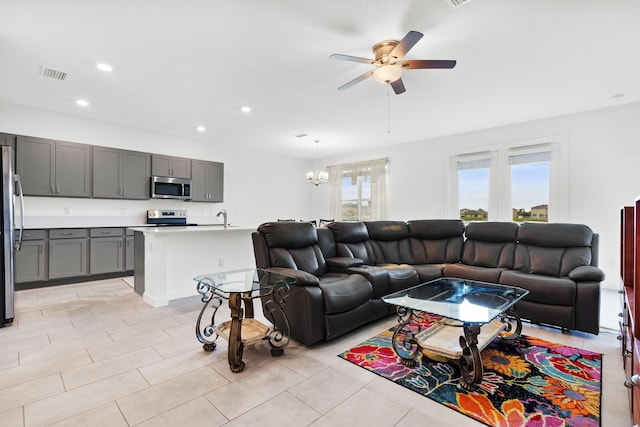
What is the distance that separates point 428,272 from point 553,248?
1.38 m

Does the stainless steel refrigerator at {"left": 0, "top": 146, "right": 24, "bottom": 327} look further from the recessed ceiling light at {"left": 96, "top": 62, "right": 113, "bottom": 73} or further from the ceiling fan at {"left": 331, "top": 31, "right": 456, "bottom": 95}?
the ceiling fan at {"left": 331, "top": 31, "right": 456, "bottom": 95}

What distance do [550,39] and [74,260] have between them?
651cm

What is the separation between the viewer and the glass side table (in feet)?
7.26

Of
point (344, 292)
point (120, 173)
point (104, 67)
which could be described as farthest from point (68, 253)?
point (344, 292)

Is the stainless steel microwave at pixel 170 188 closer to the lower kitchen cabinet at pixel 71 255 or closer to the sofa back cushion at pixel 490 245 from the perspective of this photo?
the lower kitchen cabinet at pixel 71 255

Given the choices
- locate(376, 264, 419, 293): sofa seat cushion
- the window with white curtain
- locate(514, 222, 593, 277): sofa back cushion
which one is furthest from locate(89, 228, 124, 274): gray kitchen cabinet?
locate(514, 222, 593, 277): sofa back cushion

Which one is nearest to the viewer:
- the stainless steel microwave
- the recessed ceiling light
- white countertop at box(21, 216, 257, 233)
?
the recessed ceiling light

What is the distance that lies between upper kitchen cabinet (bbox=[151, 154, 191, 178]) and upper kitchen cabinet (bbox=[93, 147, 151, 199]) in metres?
0.10

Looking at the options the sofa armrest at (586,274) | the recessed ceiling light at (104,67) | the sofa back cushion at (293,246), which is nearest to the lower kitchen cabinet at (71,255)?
the recessed ceiling light at (104,67)

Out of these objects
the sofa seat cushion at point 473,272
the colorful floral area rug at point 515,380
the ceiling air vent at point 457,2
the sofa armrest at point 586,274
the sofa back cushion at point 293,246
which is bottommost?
the colorful floral area rug at point 515,380

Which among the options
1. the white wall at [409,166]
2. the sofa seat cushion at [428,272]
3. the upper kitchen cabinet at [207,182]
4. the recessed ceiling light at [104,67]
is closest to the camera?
the recessed ceiling light at [104,67]

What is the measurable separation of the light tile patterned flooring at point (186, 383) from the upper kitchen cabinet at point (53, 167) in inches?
93.3

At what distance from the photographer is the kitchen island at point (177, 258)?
368 cm

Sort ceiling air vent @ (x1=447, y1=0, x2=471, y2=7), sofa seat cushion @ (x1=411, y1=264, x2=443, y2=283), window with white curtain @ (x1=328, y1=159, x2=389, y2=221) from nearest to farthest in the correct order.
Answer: ceiling air vent @ (x1=447, y1=0, x2=471, y2=7) < sofa seat cushion @ (x1=411, y1=264, x2=443, y2=283) < window with white curtain @ (x1=328, y1=159, x2=389, y2=221)
